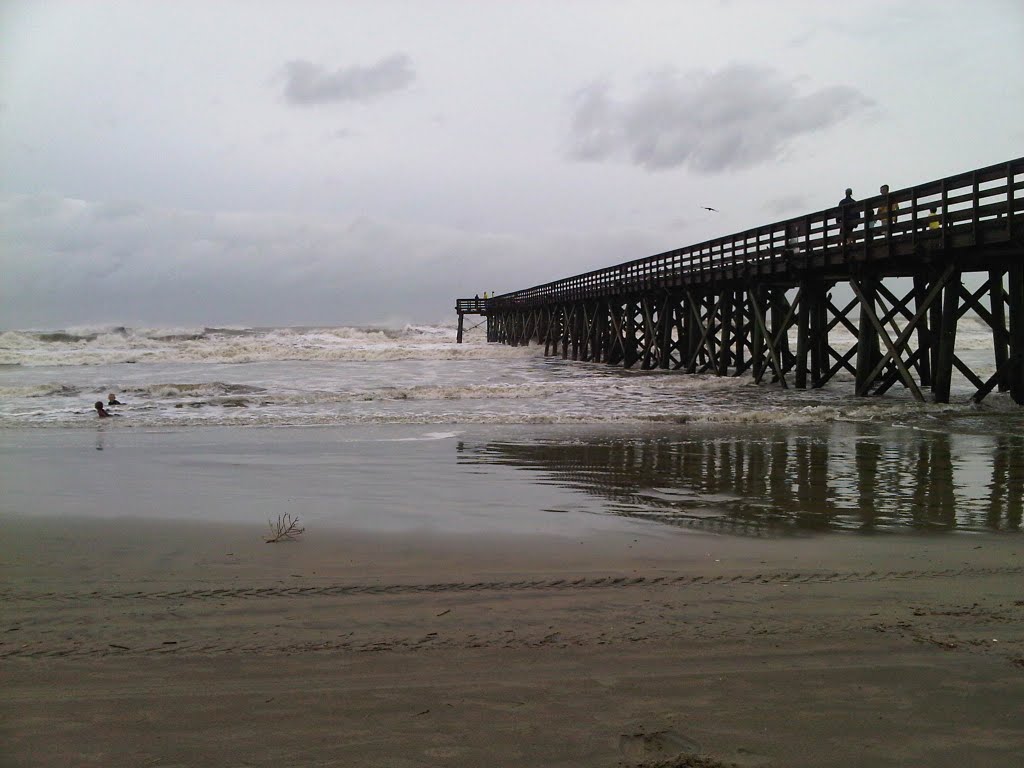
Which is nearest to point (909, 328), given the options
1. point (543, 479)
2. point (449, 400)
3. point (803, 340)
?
point (803, 340)

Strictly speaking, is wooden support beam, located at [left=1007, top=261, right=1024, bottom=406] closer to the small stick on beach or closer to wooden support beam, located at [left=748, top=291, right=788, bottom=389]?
wooden support beam, located at [left=748, top=291, right=788, bottom=389]

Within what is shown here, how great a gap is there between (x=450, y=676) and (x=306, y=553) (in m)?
2.03

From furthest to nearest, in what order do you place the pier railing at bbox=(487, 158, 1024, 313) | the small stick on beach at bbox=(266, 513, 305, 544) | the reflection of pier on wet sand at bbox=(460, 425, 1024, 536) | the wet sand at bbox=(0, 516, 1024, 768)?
1. the pier railing at bbox=(487, 158, 1024, 313)
2. the reflection of pier on wet sand at bbox=(460, 425, 1024, 536)
3. the small stick on beach at bbox=(266, 513, 305, 544)
4. the wet sand at bbox=(0, 516, 1024, 768)

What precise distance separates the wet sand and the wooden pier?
9.61 m

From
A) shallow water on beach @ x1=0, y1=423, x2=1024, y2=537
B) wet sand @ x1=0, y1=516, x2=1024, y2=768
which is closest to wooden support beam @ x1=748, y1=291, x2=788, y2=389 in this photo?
shallow water on beach @ x1=0, y1=423, x2=1024, y2=537

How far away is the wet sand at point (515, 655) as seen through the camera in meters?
2.34

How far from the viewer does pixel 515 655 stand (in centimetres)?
296

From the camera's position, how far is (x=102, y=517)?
5.55 metres

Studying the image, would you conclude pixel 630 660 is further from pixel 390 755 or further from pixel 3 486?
pixel 3 486

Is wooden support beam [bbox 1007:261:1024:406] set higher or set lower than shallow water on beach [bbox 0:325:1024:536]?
higher

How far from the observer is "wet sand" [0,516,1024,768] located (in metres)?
2.34

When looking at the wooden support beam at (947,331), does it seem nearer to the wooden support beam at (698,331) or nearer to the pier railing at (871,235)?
the pier railing at (871,235)

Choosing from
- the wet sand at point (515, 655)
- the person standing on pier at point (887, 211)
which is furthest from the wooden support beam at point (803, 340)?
the wet sand at point (515, 655)

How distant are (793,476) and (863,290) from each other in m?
9.74
